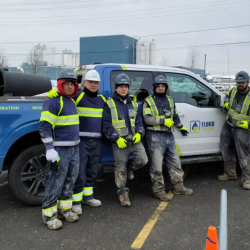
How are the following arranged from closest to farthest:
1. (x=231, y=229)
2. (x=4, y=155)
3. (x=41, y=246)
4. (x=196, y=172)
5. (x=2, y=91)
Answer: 1. (x=41, y=246)
2. (x=231, y=229)
3. (x=4, y=155)
4. (x=2, y=91)
5. (x=196, y=172)

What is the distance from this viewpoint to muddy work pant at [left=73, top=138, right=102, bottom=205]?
13.3 feet

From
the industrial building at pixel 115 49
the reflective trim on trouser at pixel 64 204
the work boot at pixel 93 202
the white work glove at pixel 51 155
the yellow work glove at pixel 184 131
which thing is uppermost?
the industrial building at pixel 115 49

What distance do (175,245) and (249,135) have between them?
2.61 m

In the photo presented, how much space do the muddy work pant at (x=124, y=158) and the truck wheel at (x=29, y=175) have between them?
3.34 feet

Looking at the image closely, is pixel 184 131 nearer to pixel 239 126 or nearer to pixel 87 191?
pixel 239 126

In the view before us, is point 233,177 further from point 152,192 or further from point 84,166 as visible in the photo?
point 84,166

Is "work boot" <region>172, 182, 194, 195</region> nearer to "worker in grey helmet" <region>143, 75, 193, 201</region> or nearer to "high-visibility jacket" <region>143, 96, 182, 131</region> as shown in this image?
"worker in grey helmet" <region>143, 75, 193, 201</region>

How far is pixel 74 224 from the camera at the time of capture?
151 inches

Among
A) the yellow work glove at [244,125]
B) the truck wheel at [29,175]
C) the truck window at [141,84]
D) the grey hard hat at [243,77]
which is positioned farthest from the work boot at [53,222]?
the grey hard hat at [243,77]

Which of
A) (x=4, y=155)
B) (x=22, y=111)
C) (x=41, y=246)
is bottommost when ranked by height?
(x=41, y=246)

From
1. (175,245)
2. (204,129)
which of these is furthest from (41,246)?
(204,129)

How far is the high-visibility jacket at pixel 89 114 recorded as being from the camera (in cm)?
397

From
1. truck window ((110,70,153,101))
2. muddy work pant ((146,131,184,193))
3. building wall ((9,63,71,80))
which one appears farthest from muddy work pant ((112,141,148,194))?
building wall ((9,63,71,80))

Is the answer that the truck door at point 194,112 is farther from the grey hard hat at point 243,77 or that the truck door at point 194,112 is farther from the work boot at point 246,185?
the work boot at point 246,185
